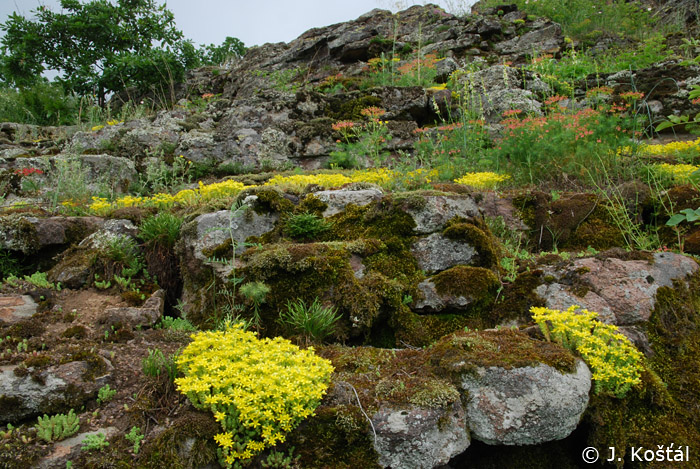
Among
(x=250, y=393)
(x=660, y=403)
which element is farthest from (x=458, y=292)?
(x=250, y=393)

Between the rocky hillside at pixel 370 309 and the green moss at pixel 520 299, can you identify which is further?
the green moss at pixel 520 299

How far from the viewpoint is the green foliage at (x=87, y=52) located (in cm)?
1433

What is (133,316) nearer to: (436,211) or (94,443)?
(94,443)

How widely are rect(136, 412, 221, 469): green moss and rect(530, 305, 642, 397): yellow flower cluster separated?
233cm

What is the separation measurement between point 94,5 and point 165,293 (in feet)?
51.2

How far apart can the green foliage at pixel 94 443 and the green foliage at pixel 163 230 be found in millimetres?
2892

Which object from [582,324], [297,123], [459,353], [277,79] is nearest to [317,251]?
[459,353]

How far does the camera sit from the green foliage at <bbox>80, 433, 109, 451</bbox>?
2.32 m

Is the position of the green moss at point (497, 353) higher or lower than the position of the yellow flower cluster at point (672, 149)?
lower

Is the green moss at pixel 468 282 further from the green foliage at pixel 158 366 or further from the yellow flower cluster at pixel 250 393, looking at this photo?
the green foliage at pixel 158 366

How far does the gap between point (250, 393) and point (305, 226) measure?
261 cm

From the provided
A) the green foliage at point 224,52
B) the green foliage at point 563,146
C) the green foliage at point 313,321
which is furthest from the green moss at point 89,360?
the green foliage at point 224,52

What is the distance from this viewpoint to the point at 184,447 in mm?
2328

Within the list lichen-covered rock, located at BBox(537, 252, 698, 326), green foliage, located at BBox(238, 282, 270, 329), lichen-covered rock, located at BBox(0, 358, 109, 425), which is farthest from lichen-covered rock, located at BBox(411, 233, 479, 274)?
lichen-covered rock, located at BBox(0, 358, 109, 425)
